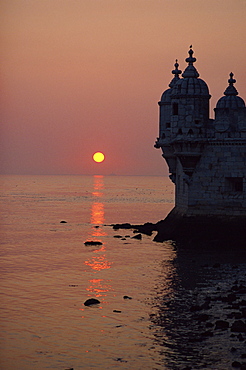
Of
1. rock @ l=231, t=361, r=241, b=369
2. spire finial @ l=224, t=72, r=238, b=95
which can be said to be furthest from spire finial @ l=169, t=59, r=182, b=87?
rock @ l=231, t=361, r=241, b=369

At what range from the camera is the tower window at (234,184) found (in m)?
47.4

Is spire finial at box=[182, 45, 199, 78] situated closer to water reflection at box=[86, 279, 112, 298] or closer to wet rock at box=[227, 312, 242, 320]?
Result: water reflection at box=[86, 279, 112, 298]

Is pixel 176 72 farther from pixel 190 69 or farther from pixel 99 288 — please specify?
pixel 99 288

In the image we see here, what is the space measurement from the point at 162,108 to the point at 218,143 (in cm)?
1075

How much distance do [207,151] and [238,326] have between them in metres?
24.3

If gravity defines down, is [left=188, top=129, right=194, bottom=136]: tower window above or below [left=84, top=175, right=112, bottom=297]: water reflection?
above

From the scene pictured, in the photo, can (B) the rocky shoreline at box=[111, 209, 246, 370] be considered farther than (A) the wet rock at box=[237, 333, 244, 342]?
No

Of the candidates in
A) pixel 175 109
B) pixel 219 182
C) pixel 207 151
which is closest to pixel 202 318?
pixel 219 182

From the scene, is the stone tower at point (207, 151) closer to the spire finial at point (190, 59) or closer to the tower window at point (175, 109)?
the spire finial at point (190, 59)

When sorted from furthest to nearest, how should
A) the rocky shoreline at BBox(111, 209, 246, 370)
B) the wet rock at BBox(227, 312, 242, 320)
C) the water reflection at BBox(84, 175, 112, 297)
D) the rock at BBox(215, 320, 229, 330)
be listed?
Answer: the water reflection at BBox(84, 175, 112, 297) < the wet rock at BBox(227, 312, 242, 320) < the rock at BBox(215, 320, 229, 330) < the rocky shoreline at BBox(111, 209, 246, 370)

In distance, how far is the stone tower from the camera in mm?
46938

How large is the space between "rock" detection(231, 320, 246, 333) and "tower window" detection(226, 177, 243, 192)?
918 inches

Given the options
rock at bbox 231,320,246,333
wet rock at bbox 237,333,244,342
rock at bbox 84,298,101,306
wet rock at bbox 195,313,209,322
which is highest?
rock at bbox 84,298,101,306

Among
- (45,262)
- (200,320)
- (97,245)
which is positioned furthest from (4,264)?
(200,320)
